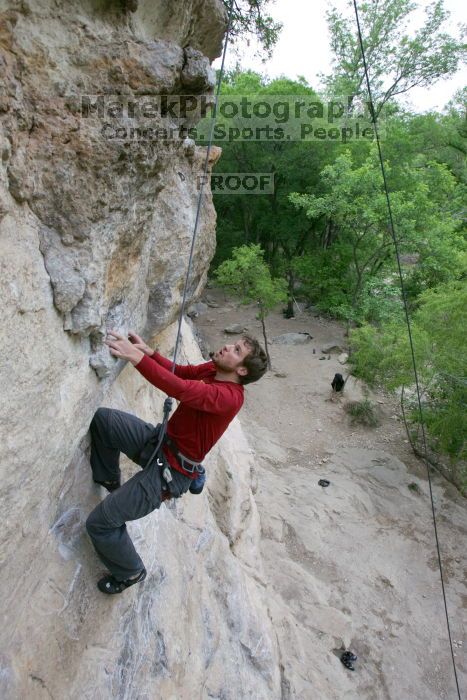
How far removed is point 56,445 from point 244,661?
301 cm

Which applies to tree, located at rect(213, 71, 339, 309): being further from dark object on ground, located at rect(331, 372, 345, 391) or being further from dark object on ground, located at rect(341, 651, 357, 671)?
dark object on ground, located at rect(341, 651, 357, 671)

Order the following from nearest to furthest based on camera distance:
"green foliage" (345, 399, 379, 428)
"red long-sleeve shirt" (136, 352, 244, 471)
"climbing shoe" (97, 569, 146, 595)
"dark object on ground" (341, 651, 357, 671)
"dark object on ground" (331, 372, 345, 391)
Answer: "red long-sleeve shirt" (136, 352, 244, 471)
"climbing shoe" (97, 569, 146, 595)
"dark object on ground" (341, 651, 357, 671)
"green foliage" (345, 399, 379, 428)
"dark object on ground" (331, 372, 345, 391)

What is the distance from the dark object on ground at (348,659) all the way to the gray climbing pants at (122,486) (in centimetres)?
383

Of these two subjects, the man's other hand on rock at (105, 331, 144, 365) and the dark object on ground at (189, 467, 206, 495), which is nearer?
the man's other hand on rock at (105, 331, 144, 365)

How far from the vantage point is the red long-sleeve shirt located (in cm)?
275

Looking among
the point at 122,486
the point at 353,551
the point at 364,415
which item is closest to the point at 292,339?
the point at 364,415

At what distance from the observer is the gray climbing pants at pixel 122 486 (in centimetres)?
286

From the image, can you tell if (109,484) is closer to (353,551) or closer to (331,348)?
(353,551)

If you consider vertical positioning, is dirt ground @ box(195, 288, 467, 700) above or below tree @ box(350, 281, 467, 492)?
below

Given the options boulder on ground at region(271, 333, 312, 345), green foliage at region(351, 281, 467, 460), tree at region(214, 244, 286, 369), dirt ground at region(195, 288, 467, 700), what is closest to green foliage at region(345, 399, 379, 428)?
dirt ground at region(195, 288, 467, 700)

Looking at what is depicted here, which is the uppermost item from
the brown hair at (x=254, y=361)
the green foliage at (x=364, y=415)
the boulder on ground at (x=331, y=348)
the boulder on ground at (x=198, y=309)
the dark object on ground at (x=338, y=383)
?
the brown hair at (x=254, y=361)

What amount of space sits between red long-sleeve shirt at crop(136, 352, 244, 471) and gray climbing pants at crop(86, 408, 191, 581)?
153 millimetres

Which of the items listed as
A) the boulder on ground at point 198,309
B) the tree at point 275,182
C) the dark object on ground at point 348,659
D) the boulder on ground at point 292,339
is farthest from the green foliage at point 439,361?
the tree at point 275,182

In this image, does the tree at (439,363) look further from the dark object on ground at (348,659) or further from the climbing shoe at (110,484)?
the climbing shoe at (110,484)
